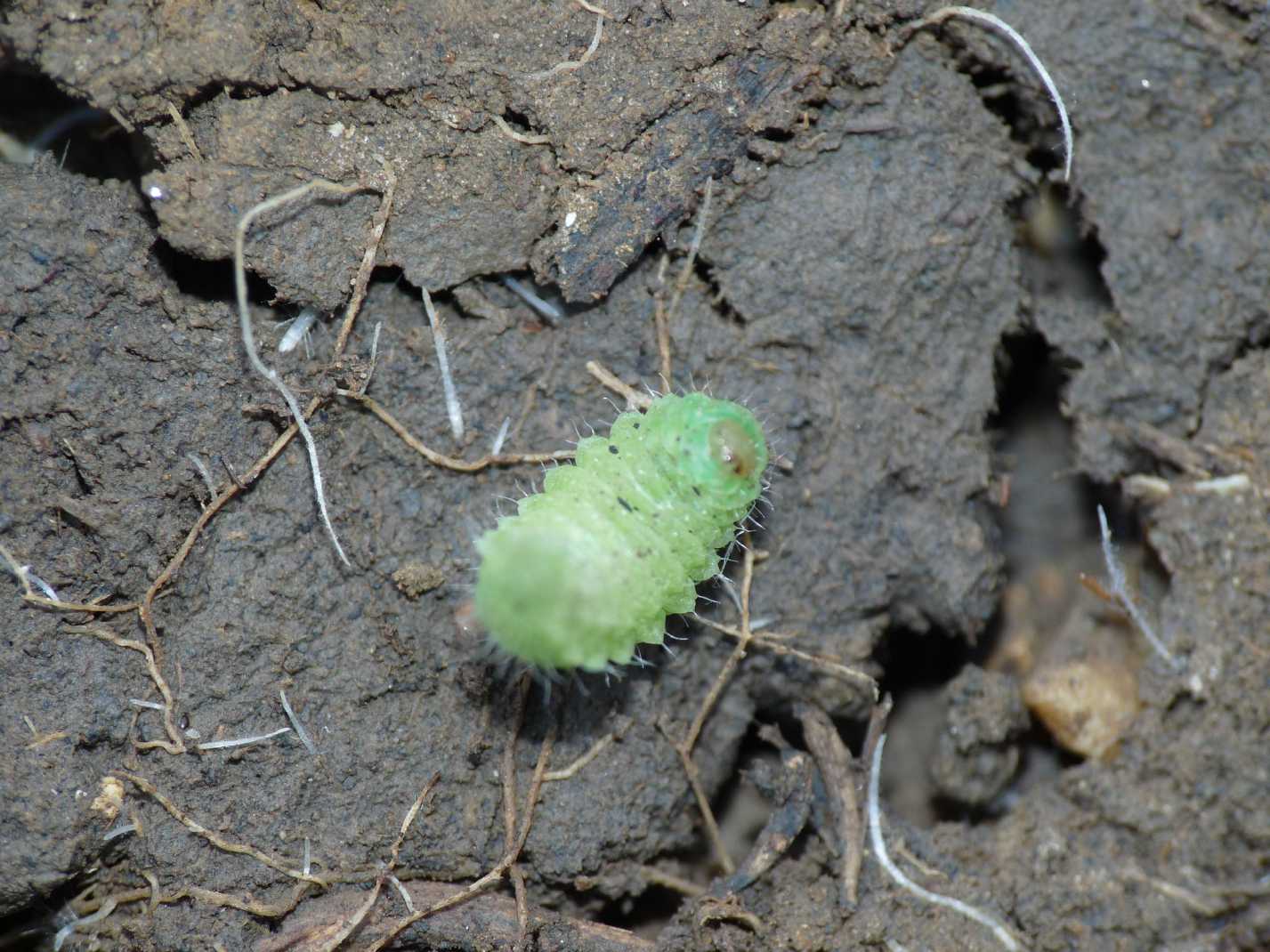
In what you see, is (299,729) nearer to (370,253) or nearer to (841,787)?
(370,253)

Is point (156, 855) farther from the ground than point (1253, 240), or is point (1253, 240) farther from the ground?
point (1253, 240)

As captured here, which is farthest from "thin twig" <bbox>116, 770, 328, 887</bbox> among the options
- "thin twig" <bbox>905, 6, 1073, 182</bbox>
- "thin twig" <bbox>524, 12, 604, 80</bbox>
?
"thin twig" <bbox>905, 6, 1073, 182</bbox>

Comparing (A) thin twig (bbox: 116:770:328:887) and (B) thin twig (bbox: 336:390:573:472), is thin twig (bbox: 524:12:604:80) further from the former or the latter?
(A) thin twig (bbox: 116:770:328:887)

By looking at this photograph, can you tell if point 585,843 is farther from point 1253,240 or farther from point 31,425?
point 1253,240

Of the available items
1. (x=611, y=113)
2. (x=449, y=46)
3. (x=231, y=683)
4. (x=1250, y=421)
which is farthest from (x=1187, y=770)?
(x=449, y=46)

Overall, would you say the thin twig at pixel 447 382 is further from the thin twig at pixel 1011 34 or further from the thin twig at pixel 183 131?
the thin twig at pixel 1011 34

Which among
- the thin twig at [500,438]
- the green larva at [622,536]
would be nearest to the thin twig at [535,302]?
the thin twig at [500,438]

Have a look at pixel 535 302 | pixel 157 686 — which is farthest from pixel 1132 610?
pixel 157 686
